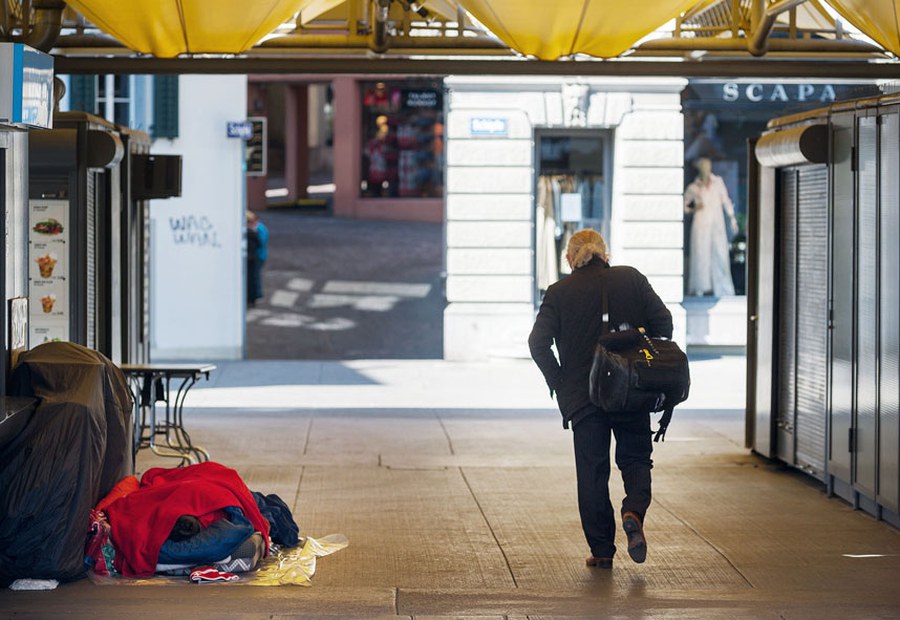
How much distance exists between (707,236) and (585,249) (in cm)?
1208

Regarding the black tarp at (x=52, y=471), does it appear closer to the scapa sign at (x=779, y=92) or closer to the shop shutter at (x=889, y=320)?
the shop shutter at (x=889, y=320)

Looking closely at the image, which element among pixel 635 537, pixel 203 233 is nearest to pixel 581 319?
pixel 635 537

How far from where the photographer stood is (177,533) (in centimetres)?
731

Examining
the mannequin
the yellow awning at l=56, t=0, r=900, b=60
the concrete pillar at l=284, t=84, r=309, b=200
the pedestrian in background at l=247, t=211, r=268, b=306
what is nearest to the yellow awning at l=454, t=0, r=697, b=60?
the yellow awning at l=56, t=0, r=900, b=60

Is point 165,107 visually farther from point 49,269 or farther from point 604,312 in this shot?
point 604,312

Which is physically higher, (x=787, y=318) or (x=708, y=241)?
(x=708, y=241)

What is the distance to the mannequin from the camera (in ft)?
63.9

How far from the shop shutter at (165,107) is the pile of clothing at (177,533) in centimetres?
1120

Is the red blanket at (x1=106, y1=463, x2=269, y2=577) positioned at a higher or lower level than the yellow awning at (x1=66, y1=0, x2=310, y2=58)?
lower

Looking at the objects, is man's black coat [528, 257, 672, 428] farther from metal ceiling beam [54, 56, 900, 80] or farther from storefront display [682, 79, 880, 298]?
storefront display [682, 79, 880, 298]

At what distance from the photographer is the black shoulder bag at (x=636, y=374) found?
730 centimetres

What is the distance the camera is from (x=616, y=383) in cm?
728

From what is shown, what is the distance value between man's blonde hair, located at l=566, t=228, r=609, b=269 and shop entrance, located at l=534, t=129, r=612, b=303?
11.0 m

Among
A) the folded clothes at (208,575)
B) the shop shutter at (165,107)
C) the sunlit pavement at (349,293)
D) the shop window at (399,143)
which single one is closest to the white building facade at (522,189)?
the sunlit pavement at (349,293)
